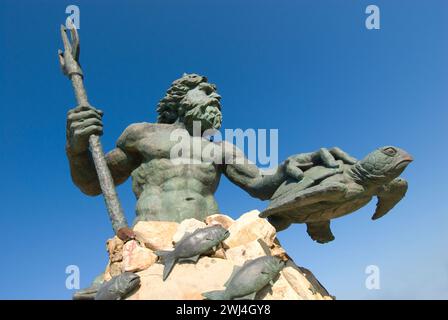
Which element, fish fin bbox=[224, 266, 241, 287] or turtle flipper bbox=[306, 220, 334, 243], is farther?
turtle flipper bbox=[306, 220, 334, 243]

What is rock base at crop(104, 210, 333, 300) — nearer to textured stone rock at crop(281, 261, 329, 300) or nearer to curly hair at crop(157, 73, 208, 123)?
textured stone rock at crop(281, 261, 329, 300)

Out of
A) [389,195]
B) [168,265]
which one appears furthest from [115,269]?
[389,195]

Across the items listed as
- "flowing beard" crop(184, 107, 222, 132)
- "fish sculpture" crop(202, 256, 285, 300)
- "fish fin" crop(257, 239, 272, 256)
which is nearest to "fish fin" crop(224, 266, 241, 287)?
"fish sculpture" crop(202, 256, 285, 300)

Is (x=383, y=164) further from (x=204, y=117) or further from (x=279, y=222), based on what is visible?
(x=204, y=117)

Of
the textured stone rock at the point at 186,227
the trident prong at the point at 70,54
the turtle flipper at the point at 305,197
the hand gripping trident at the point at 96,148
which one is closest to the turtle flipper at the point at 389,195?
the turtle flipper at the point at 305,197

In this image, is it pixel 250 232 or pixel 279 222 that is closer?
pixel 250 232

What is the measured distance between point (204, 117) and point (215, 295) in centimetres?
244

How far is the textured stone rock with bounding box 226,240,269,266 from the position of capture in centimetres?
548

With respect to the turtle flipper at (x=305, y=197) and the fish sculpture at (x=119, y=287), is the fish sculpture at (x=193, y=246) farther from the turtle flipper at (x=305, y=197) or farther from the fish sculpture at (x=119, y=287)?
the turtle flipper at (x=305, y=197)

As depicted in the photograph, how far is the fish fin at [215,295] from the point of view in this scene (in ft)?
16.0

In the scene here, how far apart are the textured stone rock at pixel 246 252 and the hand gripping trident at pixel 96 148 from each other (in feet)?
3.11

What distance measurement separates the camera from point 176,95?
700cm

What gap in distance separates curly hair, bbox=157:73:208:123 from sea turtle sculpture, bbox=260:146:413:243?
1.69 metres
